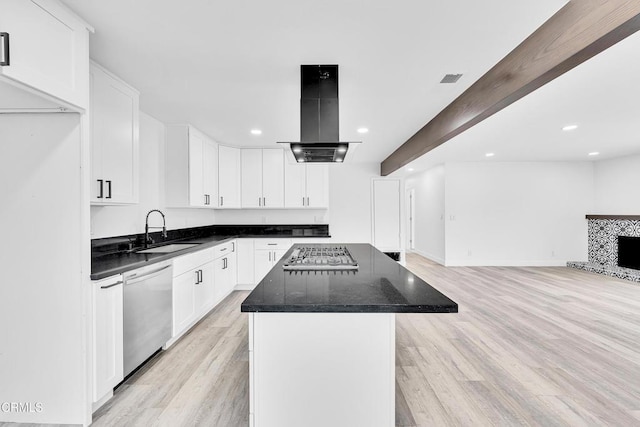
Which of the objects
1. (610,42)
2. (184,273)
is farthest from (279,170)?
(610,42)

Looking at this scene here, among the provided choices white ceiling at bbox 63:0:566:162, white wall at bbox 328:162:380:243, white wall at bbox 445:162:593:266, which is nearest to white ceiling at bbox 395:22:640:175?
white wall at bbox 445:162:593:266

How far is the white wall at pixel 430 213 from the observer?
6984mm

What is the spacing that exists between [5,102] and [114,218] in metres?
1.39

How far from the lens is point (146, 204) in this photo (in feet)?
11.3

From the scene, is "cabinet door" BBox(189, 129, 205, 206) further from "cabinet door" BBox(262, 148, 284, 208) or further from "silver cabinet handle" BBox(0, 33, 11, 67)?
"silver cabinet handle" BBox(0, 33, 11, 67)

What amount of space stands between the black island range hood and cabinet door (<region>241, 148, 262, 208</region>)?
2801mm

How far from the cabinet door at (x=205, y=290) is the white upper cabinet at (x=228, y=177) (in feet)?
4.37

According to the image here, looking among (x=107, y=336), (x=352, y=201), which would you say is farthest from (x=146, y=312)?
(x=352, y=201)

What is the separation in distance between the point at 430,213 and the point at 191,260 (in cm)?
618

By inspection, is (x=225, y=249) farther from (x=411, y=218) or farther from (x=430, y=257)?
(x=411, y=218)

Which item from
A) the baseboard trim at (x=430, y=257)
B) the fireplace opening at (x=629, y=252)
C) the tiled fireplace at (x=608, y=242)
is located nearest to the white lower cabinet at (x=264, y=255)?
the baseboard trim at (x=430, y=257)

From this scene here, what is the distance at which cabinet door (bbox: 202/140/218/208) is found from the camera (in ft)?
14.0

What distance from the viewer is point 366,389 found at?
1410mm

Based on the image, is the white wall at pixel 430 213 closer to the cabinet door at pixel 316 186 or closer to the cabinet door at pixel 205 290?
the cabinet door at pixel 316 186
